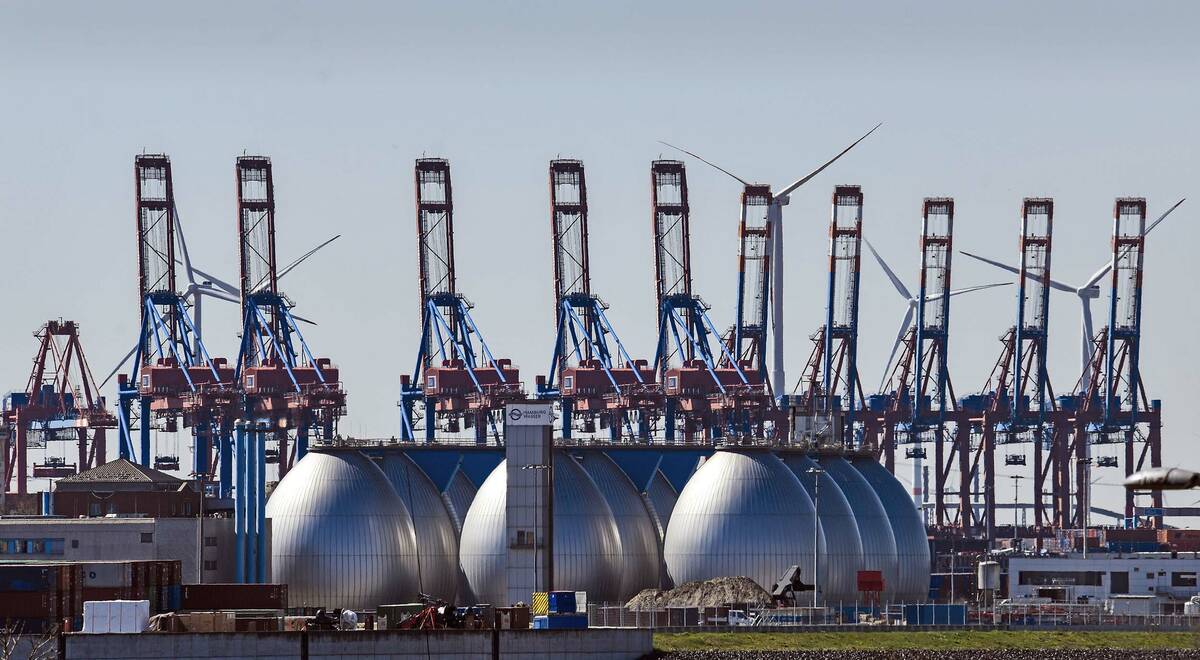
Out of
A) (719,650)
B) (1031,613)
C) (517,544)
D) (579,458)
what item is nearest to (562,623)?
(719,650)

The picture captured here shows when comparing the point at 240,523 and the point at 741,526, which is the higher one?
the point at 240,523

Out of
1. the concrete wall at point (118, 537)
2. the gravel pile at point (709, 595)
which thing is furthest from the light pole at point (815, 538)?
the concrete wall at point (118, 537)

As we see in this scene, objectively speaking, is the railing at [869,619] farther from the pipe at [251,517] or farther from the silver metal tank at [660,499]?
the pipe at [251,517]

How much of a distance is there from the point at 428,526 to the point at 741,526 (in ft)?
68.2

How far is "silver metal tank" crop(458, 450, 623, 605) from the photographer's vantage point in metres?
169

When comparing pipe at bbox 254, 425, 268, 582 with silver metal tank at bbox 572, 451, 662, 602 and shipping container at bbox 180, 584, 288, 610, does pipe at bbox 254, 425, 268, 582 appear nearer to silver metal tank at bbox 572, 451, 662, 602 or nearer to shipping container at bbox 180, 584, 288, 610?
shipping container at bbox 180, 584, 288, 610

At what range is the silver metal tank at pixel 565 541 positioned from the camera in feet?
553

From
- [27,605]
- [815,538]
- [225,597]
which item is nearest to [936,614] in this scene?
[815,538]

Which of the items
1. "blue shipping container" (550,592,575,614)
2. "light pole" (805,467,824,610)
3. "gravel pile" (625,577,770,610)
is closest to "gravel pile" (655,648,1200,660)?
"blue shipping container" (550,592,575,614)

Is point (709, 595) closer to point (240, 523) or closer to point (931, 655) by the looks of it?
point (240, 523)

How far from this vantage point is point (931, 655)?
132 metres

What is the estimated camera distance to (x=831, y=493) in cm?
17712

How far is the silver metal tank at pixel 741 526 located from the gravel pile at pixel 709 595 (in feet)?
17.7

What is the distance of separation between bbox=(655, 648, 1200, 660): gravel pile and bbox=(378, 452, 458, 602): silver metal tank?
43414 millimetres
